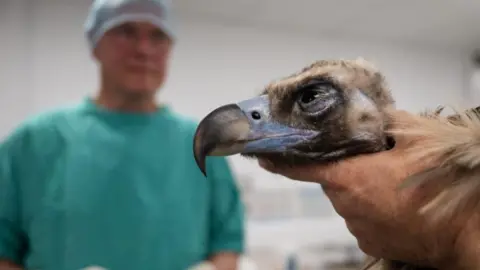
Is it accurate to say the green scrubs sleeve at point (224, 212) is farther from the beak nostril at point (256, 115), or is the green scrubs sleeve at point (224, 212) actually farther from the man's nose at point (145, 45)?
the beak nostril at point (256, 115)

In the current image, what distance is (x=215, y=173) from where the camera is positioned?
125cm

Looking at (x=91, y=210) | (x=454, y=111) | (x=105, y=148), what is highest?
(x=454, y=111)

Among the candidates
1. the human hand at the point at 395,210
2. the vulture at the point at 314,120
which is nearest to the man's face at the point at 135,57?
the vulture at the point at 314,120

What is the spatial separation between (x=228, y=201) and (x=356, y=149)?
792mm

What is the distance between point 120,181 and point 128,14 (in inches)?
15.5

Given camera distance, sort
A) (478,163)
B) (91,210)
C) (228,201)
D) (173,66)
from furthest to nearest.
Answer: (173,66), (228,201), (91,210), (478,163)

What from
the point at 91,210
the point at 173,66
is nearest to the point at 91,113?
the point at 91,210

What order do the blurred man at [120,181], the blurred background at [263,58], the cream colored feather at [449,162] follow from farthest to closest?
the blurred background at [263,58], the blurred man at [120,181], the cream colored feather at [449,162]

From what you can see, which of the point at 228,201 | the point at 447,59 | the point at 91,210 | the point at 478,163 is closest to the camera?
the point at 478,163

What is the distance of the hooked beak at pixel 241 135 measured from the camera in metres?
0.54

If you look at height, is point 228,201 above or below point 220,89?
below

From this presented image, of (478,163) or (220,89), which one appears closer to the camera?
(478,163)

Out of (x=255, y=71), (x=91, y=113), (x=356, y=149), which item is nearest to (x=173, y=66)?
(x=255, y=71)

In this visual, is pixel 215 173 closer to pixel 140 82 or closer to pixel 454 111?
pixel 140 82
